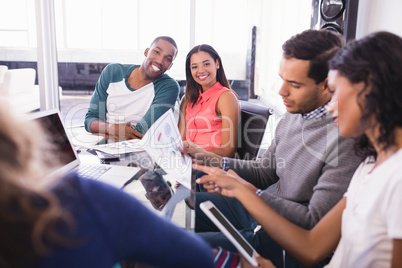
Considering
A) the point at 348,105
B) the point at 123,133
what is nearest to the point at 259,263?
the point at 348,105

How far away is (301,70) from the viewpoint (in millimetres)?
1284

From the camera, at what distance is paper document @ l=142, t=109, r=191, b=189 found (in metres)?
1.43

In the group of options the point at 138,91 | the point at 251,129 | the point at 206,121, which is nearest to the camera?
the point at 251,129

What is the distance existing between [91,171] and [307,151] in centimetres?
93

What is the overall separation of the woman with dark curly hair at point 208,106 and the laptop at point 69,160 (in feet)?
2.73

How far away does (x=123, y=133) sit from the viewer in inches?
87.4

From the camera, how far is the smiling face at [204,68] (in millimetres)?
2477

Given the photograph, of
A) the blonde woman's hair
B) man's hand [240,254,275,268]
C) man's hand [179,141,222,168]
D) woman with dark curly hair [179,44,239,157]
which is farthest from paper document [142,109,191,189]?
the blonde woman's hair

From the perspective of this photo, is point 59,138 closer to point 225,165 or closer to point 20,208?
point 225,165

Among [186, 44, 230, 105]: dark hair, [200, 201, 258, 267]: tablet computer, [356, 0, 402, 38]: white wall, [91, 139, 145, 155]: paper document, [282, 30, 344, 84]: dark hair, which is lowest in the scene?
[91, 139, 145, 155]: paper document

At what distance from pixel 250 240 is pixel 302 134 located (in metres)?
0.48

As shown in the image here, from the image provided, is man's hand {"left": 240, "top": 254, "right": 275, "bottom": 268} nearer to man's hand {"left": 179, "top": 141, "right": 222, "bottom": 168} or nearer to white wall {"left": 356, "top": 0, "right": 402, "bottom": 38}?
man's hand {"left": 179, "top": 141, "right": 222, "bottom": 168}

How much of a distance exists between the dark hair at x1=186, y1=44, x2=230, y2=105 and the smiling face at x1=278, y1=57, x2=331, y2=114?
1.22 metres

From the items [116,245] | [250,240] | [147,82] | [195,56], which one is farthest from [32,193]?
[147,82]
